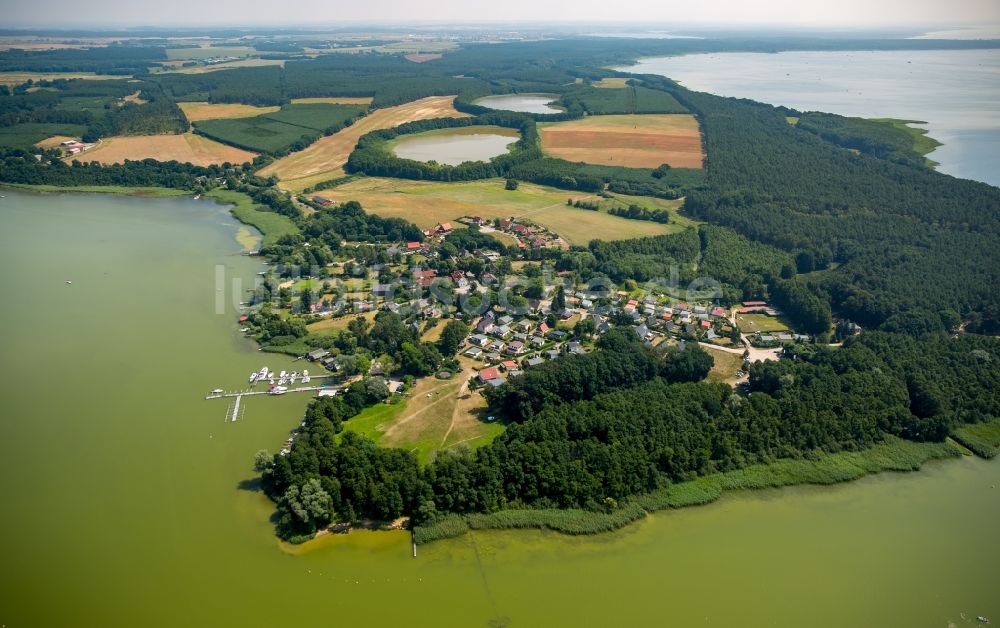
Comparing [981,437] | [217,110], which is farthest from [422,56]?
[981,437]

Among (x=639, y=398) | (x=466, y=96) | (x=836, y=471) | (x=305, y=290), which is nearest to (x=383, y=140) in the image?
(x=466, y=96)

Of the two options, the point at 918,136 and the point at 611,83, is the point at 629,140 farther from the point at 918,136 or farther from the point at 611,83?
the point at 611,83

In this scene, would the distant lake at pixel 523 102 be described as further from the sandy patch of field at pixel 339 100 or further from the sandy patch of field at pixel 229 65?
the sandy patch of field at pixel 229 65

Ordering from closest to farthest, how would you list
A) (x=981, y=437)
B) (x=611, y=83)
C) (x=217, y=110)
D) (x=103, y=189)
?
(x=981, y=437), (x=103, y=189), (x=217, y=110), (x=611, y=83)

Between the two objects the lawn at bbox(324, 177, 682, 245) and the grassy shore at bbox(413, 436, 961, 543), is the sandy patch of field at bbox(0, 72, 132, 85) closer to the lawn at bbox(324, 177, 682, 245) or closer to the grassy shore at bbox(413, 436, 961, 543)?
the lawn at bbox(324, 177, 682, 245)

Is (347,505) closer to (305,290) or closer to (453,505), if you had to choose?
(453,505)
